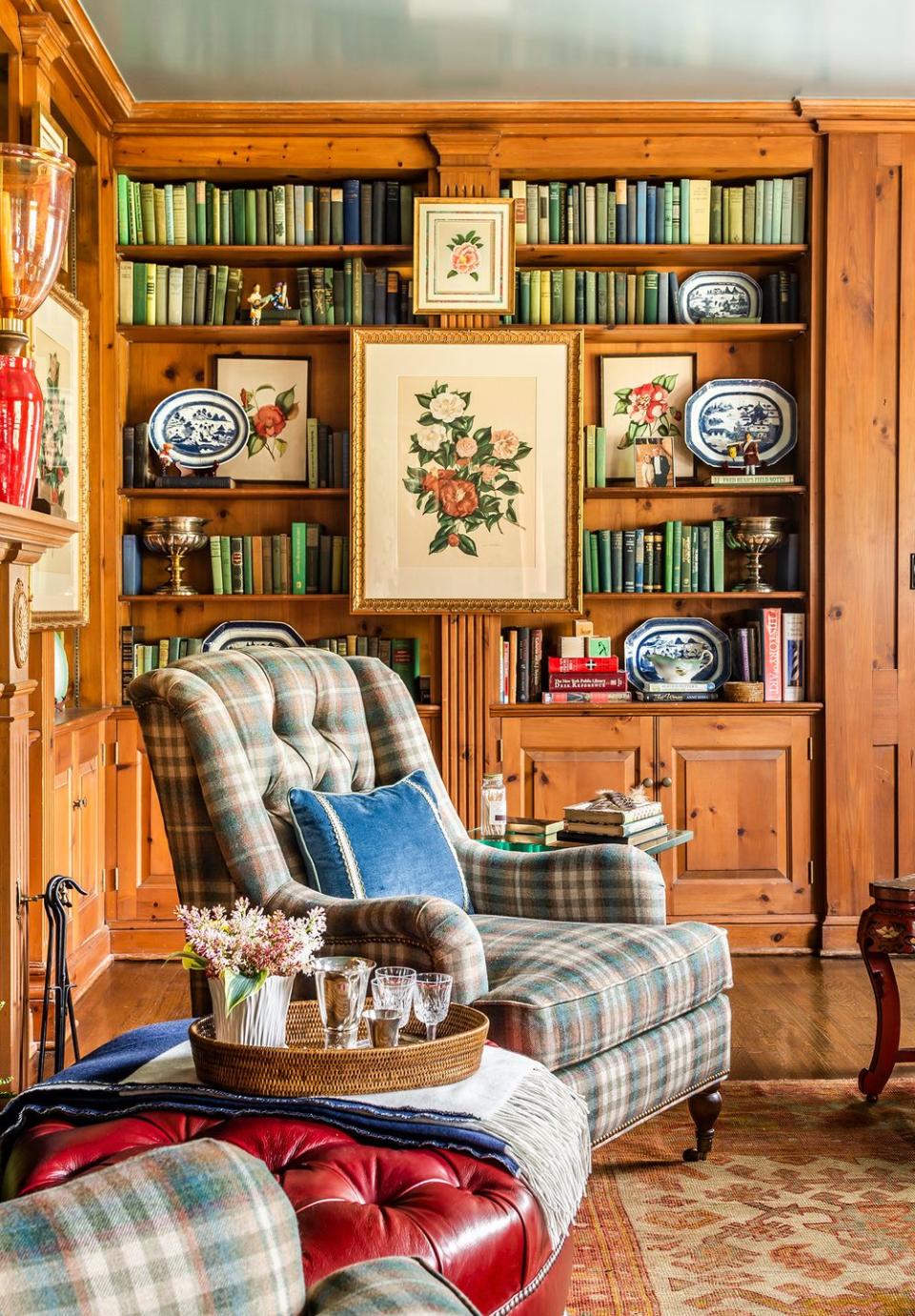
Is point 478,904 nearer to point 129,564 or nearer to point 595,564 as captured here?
point 595,564

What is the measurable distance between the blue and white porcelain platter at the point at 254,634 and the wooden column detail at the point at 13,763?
2189 mm

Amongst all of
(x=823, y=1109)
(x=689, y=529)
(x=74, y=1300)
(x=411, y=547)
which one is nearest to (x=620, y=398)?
(x=689, y=529)

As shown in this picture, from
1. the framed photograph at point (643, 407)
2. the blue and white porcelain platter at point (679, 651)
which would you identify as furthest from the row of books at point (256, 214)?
the blue and white porcelain platter at point (679, 651)

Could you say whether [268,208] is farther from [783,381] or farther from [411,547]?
[783,381]

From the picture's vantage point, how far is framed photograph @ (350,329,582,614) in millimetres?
4730

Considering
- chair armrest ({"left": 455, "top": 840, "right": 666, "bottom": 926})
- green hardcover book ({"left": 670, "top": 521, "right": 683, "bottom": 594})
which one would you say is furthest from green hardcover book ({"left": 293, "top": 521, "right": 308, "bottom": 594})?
chair armrest ({"left": 455, "top": 840, "right": 666, "bottom": 926})

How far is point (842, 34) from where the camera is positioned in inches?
162

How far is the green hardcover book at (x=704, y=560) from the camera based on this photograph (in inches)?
191

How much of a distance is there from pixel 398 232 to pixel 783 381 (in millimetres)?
1496

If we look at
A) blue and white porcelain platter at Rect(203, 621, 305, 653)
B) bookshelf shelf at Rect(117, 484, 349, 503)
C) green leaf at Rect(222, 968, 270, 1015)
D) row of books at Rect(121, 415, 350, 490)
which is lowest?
green leaf at Rect(222, 968, 270, 1015)

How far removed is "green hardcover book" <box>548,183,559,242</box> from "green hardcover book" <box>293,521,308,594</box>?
133 centimetres

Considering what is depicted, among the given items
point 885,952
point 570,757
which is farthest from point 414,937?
point 570,757

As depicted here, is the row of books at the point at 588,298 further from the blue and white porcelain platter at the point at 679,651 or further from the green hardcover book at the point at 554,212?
the blue and white porcelain platter at the point at 679,651

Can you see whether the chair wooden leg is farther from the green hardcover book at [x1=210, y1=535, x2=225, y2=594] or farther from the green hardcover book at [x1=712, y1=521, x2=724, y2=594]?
the green hardcover book at [x1=210, y1=535, x2=225, y2=594]
